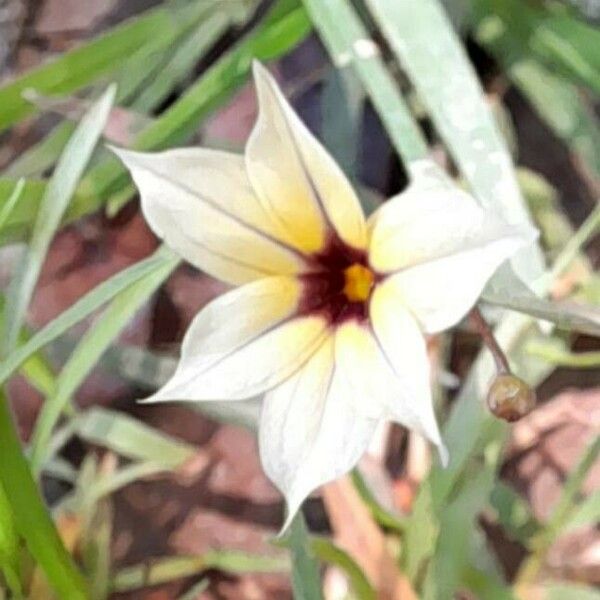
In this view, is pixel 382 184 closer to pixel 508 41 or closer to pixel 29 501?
pixel 508 41

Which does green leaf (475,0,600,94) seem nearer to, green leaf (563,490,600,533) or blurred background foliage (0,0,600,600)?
blurred background foliage (0,0,600,600)

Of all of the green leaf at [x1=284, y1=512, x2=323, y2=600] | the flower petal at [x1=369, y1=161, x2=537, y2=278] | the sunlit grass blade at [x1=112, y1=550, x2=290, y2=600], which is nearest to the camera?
the flower petal at [x1=369, y1=161, x2=537, y2=278]

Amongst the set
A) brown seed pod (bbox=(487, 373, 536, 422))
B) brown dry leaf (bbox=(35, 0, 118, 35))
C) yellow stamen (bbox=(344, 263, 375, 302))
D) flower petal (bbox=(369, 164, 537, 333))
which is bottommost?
brown seed pod (bbox=(487, 373, 536, 422))

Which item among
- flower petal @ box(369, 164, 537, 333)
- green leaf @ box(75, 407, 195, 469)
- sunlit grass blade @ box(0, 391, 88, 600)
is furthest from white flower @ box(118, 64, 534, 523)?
green leaf @ box(75, 407, 195, 469)

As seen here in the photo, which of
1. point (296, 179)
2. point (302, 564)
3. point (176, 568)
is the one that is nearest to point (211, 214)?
point (296, 179)

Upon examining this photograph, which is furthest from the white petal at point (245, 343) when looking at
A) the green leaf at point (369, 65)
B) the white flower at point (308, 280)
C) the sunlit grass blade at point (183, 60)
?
the sunlit grass blade at point (183, 60)

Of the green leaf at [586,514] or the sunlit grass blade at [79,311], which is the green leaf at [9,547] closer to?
the sunlit grass blade at [79,311]

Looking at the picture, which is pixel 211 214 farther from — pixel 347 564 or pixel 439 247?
pixel 347 564
